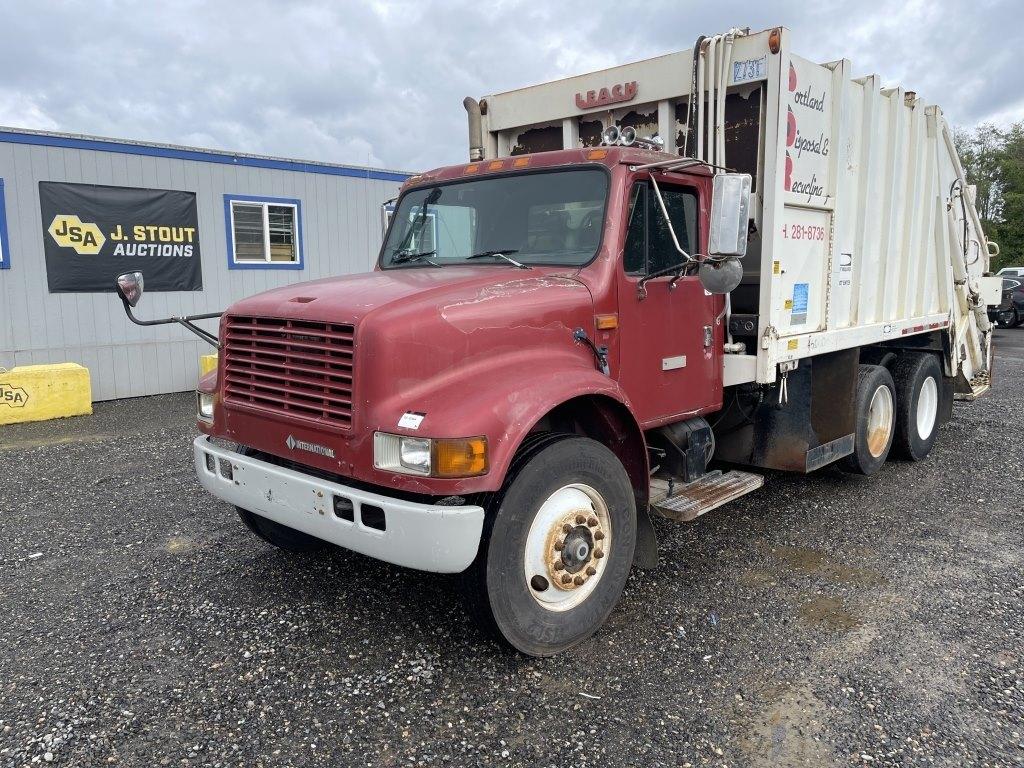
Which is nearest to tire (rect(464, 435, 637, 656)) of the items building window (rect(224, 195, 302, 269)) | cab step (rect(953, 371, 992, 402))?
cab step (rect(953, 371, 992, 402))

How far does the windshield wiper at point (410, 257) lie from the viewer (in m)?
4.52

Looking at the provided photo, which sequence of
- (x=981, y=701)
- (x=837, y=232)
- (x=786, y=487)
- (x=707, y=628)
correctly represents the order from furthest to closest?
(x=786, y=487)
(x=837, y=232)
(x=707, y=628)
(x=981, y=701)

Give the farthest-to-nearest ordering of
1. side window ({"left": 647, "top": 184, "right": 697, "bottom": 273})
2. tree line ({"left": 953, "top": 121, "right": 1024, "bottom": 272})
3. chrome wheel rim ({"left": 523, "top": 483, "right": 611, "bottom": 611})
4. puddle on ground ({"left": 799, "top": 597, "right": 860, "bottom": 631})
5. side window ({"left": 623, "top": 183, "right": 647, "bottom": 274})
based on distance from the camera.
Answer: tree line ({"left": 953, "top": 121, "right": 1024, "bottom": 272}), side window ({"left": 647, "top": 184, "right": 697, "bottom": 273}), side window ({"left": 623, "top": 183, "right": 647, "bottom": 274}), puddle on ground ({"left": 799, "top": 597, "right": 860, "bottom": 631}), chrome wheel rim ({"left": 523, "top": 483, "right": 611, "bottom": 611})

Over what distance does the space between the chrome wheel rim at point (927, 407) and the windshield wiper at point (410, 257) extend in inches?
195

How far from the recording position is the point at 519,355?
11.4 feet

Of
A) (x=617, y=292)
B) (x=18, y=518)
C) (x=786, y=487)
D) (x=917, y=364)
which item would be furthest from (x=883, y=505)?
(x=18, y=518)

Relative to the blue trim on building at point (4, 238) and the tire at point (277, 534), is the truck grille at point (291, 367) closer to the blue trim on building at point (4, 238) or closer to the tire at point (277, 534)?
the tire at point (277, 534)

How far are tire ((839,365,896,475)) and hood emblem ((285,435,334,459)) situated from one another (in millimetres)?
4374

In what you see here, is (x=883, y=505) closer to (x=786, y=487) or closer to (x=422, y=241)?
(x=786, y=487)

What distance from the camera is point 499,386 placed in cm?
326

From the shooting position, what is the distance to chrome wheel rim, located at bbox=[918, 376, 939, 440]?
7082 millimetres

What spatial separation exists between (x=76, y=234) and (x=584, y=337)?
8893mm

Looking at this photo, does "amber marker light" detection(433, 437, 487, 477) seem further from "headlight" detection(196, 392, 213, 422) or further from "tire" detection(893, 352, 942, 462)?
"tire" detection(893, 352, 942, 462)

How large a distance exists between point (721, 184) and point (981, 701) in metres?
2.49
